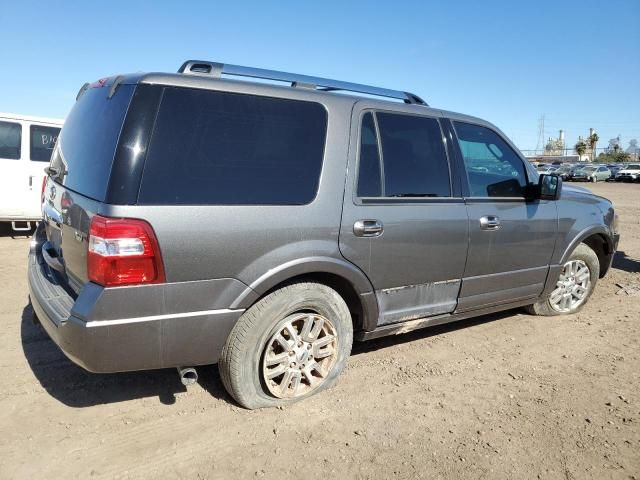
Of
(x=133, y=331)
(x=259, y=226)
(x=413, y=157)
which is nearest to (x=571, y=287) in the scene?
(x=413, y=157)

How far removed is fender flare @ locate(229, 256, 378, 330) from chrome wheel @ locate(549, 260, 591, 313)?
242 cm

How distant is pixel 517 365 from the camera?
378 centimetres

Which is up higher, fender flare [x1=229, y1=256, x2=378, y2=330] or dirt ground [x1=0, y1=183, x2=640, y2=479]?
fender flare [x1=229, y1=256, x2=378, y2=330]

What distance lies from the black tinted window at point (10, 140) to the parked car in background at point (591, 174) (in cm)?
4142

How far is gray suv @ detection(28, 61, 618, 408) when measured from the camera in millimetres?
2432

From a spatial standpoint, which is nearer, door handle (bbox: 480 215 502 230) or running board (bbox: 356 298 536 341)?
running board (bbox: 356 298 536 341)

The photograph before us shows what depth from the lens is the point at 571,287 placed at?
4879 mm

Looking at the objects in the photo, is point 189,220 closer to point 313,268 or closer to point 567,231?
point 313,268

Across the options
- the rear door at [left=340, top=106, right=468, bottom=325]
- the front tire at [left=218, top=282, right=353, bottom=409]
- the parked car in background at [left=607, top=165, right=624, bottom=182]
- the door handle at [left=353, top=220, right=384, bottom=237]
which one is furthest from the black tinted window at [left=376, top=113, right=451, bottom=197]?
the parked car in background at [left=607, top=165, right=624, bottom=182]

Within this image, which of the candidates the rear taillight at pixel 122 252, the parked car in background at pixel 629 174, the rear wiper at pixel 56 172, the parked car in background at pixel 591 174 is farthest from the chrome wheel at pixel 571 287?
the parked car in background at pixel 629 174

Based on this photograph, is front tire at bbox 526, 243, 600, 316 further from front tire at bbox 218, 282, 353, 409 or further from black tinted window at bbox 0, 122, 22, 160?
black tinted window at bbox 0, 122, 22, 160

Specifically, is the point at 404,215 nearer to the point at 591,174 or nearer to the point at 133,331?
the point at 133,331

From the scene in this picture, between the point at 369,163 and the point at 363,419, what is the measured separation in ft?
5.22

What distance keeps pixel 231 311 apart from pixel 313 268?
0.54m
